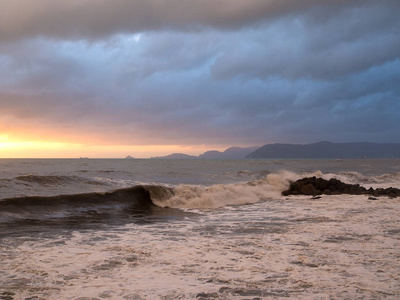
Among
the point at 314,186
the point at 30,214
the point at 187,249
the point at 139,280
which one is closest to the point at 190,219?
the point at 187,249

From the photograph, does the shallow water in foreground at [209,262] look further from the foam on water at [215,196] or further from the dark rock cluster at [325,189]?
the dark rock cluster at [325,189]

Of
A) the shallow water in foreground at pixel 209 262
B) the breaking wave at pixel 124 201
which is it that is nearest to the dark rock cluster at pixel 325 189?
the breaking wave at pixel 124 201

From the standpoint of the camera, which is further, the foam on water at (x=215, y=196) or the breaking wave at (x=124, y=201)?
the foam on water at (x=215, y=196)

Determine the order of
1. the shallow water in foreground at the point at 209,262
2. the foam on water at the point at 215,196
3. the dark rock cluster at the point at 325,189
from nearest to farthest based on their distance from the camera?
the shallow water in foreground at the point at 209,262 < the foam on water at the point at 215,196 < the dark rock cluster at the point at 325,189

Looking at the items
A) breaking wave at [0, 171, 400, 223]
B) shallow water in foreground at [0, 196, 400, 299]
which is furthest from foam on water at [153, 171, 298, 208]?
shallow water in foreground at [0, 196, 400, 299]

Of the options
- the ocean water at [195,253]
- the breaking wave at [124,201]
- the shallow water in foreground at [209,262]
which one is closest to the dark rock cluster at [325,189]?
the breaking wave at [124,201]

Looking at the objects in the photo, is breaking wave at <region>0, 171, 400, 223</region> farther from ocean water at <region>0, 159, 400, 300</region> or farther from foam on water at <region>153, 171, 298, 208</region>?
ocean water at <region>0, 159, 400, 300</region>

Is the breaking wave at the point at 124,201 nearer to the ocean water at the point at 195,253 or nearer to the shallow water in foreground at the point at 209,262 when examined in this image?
the ocean water at the point at 195,253

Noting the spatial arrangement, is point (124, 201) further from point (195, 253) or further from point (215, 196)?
point (195, 253)

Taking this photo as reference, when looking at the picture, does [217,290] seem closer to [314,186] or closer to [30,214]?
[30,214]

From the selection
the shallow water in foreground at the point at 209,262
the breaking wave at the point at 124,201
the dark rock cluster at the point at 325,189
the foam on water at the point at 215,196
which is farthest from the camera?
the dark rock cluster at the point at 325,189

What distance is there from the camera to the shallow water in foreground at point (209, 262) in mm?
4984

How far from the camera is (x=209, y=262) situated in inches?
253

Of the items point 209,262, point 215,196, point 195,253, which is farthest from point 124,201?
point 209,262
